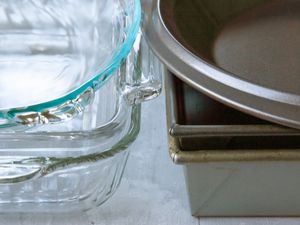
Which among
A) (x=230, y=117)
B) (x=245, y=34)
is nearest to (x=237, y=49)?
(x=245, y=34)

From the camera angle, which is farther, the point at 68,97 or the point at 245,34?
the point at 245,34

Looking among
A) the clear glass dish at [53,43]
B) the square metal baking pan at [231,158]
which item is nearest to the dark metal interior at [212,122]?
the square metal baking pan at [231,158]

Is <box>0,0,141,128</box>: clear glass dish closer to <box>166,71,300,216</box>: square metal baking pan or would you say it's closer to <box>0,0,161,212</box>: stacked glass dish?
<box>0,0,161,212</box>: stacked glass dish

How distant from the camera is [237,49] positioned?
55cm

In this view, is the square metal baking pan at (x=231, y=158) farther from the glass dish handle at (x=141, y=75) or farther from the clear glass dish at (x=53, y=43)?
the clear glass dish at (x=53, y=43)

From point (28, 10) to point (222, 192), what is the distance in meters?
0.33

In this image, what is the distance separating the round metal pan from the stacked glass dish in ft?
0.09

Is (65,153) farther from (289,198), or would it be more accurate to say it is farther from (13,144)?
(289,198)

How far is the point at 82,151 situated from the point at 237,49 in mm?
216

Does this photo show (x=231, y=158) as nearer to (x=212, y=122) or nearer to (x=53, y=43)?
(x=212, y=122)

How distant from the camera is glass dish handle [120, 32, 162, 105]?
0.41m

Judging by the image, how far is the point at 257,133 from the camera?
380 millimetres

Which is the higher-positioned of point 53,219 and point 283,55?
point 283,55

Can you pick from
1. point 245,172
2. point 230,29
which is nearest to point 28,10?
point 230,29
